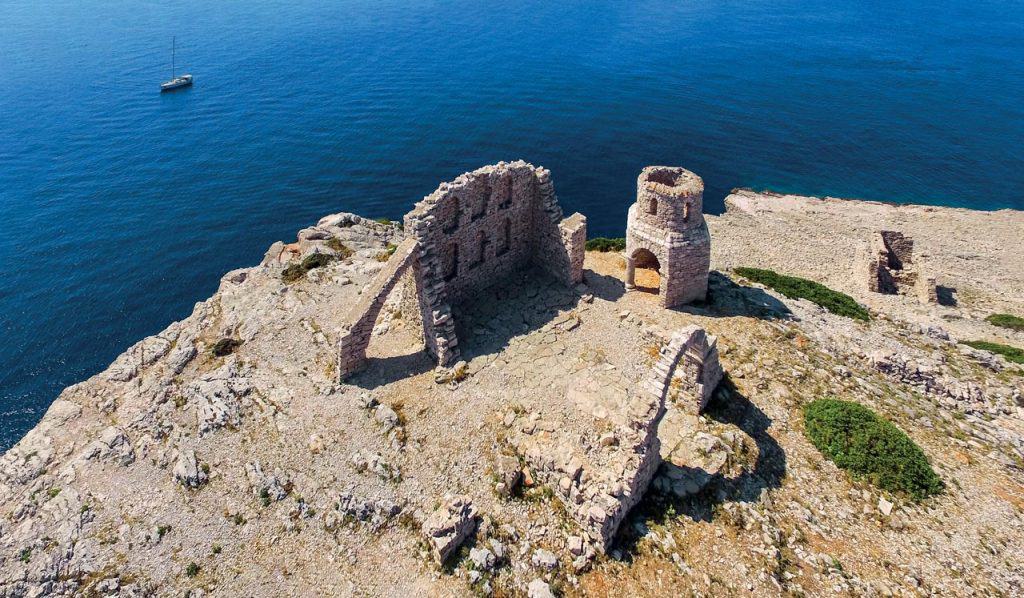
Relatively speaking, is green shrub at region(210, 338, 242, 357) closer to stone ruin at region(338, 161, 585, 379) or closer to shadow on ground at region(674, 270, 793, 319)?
stone ruin at region(338, 161, 585, 379)

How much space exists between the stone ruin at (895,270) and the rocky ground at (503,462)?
9.91 meters

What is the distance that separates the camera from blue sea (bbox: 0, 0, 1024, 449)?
5547cm

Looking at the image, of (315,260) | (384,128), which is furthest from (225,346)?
(384,128)

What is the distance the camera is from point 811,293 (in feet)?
131

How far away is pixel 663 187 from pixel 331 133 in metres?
66.2

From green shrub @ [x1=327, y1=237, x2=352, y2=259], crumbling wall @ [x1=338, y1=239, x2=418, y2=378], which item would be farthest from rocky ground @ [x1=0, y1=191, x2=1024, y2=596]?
green shrub @ [x1=327, y1=237, x2=352, y2=259]

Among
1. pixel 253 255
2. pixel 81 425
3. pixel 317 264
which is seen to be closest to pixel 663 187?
pixel 317 264

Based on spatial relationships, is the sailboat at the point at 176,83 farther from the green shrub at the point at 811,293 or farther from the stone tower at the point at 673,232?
the green shrub at the point at 811,293

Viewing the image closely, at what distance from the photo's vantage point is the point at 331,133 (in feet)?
270

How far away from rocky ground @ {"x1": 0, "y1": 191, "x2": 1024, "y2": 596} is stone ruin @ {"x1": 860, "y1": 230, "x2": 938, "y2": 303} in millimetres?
9906

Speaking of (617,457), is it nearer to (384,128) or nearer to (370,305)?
(370,305)

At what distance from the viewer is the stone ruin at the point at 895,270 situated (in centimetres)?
4491

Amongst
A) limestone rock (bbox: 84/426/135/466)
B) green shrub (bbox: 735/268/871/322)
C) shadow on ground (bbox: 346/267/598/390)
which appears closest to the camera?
limestone rock (bbox: 84/426/135/466)

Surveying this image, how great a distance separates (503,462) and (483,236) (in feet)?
45.3
